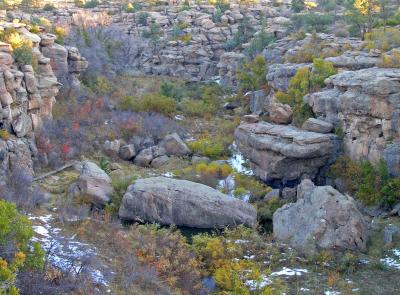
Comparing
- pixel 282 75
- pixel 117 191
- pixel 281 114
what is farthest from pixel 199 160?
pixel 282 75

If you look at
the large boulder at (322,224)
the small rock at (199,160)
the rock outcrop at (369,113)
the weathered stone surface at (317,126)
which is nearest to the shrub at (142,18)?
the small rock at (199,160)

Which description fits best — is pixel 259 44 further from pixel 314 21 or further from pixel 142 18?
pixel 142 18

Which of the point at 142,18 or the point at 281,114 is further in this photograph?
the point at 142,18

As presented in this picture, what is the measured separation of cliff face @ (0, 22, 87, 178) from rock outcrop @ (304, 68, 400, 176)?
1093 centimetres

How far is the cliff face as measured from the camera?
19312mm

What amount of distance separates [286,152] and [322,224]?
460 cm

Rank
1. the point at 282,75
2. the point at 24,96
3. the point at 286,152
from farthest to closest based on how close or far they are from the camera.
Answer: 1. the point at 282,75
2. the point at 24,96
3. the point at 286,152

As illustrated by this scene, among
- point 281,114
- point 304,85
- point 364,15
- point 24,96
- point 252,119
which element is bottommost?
point 252,119

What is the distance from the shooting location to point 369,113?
19109 mm

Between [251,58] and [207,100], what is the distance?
175 inches

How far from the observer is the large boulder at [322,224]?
1517cm

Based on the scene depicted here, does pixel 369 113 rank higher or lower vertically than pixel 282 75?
higher

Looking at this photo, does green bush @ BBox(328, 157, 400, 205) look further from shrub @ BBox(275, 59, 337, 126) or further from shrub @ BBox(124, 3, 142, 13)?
shrub @ BBox(124, 3, 142, 13)

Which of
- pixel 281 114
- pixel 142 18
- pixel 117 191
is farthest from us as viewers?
pixel 142 18
